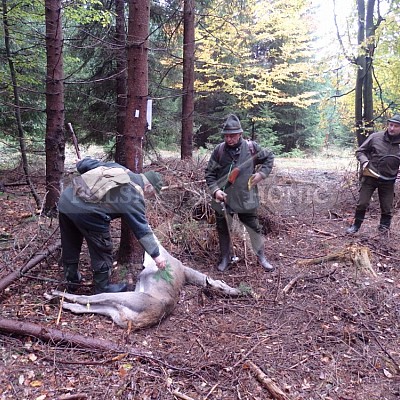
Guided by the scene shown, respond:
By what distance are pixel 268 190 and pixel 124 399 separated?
643cm

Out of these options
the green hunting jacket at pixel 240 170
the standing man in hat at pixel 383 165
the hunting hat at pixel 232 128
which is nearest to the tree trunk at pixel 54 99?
the green hunting jacket at pixel 240 170

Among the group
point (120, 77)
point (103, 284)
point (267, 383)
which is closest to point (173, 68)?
point (120, 77)

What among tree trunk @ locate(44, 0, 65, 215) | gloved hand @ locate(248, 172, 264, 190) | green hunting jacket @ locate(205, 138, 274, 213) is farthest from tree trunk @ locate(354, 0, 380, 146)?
tree trunk @ locate(44, 0, 65, 215)

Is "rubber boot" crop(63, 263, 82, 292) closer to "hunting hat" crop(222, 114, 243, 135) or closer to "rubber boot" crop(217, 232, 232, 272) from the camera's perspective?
"rubber boot" crop(217, 232, 232, 272)

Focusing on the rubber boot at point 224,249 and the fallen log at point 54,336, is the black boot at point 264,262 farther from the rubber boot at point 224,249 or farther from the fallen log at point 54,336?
the fallen log at point 54,336

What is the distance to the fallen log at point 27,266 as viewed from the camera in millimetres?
3715

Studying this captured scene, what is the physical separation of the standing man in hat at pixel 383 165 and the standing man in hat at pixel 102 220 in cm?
417

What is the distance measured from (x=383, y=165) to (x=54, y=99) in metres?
5.82

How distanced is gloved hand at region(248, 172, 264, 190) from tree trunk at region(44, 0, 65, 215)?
3.15 m

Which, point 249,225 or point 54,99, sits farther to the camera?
point 54,99

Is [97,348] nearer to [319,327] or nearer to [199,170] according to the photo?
[319,327]

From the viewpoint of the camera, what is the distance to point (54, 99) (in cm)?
638

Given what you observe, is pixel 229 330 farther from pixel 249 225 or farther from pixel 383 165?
pixel 383 165

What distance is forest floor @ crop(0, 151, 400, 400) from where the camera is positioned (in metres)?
2.77
